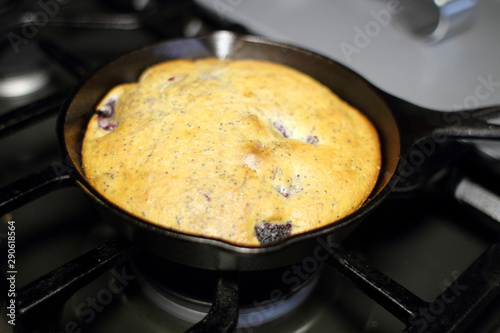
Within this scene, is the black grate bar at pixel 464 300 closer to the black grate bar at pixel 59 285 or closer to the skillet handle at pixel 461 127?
the skillet handle at pixel 461 127

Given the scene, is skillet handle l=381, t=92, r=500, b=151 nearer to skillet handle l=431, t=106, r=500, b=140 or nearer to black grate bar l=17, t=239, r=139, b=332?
skillet handle l=431, t=106, r=500, b=140

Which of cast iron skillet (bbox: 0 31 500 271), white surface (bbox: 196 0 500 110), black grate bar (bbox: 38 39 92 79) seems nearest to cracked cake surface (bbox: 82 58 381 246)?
cast iron skillet (bbox: 0 31 500 271)

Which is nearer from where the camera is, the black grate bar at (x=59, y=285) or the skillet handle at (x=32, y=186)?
the black grate bar at (x=59, y=285)

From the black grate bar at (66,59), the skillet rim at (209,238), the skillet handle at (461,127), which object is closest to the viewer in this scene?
the skillet rim at (209,238)

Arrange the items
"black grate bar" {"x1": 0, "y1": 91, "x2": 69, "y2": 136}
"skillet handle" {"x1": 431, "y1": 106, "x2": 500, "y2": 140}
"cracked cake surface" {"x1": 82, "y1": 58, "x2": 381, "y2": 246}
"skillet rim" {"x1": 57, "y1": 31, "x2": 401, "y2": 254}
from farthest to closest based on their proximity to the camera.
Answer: "black grate bar" {"x1": 0, "y1": 91, "x2": 69, "y2": 136}
"skillet handle" {"x1": 431, "y1": 106, "x2": 500, "y2": 140}
"cracked cake surface" {"x1": 82, "y1": 58, "x2": 381, "y2": 246}
"skillet rim" {"x1": 57, "y1": 31, "x2": 401, "y2": 254}

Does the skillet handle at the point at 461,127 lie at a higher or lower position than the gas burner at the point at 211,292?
higher

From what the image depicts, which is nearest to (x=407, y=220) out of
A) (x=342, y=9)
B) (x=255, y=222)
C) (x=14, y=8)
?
(x=255, y=222)

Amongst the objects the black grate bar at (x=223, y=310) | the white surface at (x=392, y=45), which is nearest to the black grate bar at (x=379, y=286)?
the black grate bar at (x=223, y=310)
